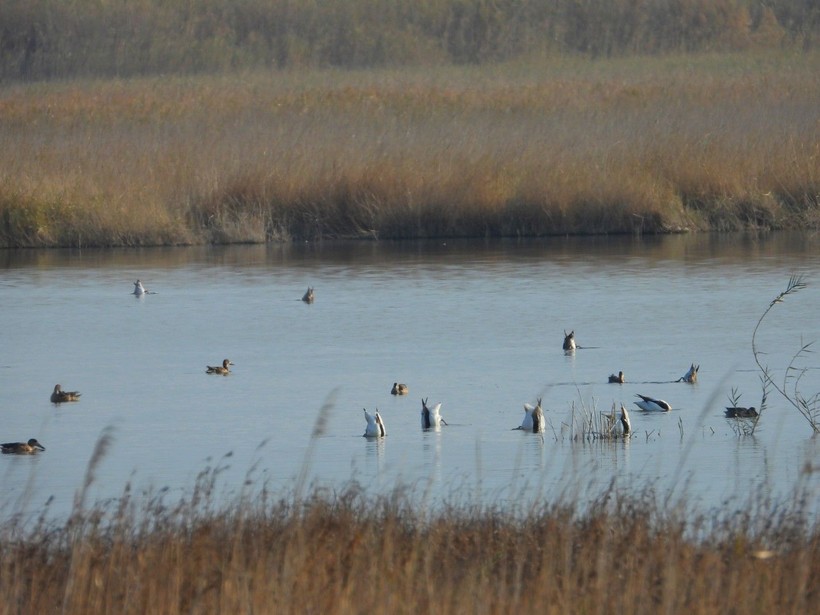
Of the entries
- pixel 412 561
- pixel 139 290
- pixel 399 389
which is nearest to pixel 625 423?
pixel 399 389

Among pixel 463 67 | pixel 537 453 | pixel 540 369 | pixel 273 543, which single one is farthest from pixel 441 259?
pixel 463 67

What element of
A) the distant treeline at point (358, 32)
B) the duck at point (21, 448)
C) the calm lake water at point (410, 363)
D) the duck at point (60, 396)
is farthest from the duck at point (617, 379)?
the distant treeline at point (358, 32)

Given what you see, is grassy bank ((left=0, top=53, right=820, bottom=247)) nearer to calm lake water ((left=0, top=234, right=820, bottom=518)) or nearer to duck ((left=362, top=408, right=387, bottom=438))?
calm lake water ((left=0, top=234, right=820, bottom=518))

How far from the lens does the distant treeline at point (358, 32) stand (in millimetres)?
44531

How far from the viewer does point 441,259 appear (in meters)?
19.7

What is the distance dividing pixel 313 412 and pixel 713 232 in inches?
480

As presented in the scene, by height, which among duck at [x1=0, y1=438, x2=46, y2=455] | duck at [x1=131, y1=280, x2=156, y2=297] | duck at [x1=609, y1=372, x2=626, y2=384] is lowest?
duck at [x1=0, y1=438, x2=46, y2=455]

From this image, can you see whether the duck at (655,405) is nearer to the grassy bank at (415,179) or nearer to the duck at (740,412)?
the duck at (740,412)

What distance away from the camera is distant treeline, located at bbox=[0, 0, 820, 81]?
146ft

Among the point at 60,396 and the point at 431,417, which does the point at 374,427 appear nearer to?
the point at 431,417

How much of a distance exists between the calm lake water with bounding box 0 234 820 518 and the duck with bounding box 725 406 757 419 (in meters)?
0.08

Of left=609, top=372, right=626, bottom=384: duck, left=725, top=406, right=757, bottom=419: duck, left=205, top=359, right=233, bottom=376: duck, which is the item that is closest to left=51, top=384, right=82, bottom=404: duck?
left=205, top=359, right=233, bottom=376: duck

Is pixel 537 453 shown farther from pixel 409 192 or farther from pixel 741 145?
pixel 741 145

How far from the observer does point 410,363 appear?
12.6 m
